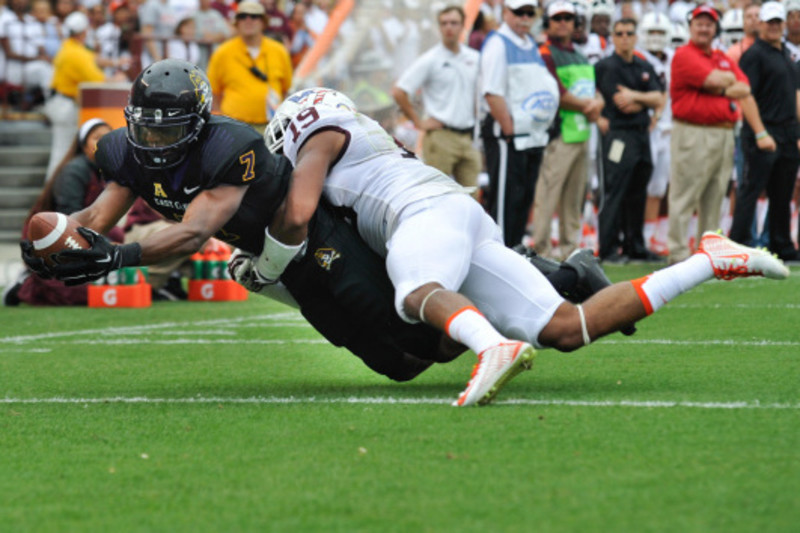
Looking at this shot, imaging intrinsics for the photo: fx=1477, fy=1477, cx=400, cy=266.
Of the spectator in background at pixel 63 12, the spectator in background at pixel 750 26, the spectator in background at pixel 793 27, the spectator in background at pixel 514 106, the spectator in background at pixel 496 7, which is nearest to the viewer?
the spectator in background at pixel 514 106

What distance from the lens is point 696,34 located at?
12.2m

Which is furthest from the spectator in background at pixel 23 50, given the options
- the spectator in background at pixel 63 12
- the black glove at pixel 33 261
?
the black glove at pixel 33 261

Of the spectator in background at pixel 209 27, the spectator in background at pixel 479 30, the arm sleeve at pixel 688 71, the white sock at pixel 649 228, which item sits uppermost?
the arm sleeve at pixel 688 71

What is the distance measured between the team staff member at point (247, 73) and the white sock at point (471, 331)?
7636 mm

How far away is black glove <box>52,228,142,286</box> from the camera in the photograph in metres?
5.23

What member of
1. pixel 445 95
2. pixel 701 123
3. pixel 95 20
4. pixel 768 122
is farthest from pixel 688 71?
pixel 95 20

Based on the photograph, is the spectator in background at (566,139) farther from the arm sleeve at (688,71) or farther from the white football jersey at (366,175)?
the white football jersey at (366,175)

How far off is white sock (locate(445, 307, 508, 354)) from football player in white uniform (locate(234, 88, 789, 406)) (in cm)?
5

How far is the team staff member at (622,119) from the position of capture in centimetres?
1277

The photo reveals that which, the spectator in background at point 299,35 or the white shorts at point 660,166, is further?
the spectator in background at point 299,35

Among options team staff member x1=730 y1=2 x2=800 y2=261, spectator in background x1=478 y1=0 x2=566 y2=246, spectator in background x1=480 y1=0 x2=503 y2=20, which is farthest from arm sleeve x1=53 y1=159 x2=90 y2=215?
spectator in background x1=480 y1=0 x2=503 y2=20

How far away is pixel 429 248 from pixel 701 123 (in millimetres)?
7433

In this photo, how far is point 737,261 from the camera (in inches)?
228

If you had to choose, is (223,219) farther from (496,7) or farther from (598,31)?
(496,7)
